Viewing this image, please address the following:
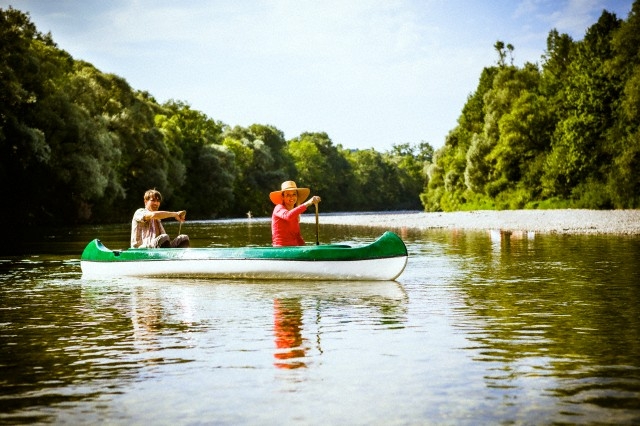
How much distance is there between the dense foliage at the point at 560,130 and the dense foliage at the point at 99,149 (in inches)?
1117

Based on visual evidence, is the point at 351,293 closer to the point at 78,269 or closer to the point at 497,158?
the point at 78,269

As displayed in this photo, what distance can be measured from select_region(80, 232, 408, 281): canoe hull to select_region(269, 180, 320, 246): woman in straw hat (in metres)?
0.47

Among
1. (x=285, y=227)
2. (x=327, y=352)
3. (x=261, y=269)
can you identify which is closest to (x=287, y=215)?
(x=285, y=227)

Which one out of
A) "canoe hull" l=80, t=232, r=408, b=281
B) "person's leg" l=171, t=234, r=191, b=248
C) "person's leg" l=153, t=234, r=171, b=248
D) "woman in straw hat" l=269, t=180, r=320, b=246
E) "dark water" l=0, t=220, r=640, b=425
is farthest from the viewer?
"person's leg" l=171, t=234, r=191, b=248

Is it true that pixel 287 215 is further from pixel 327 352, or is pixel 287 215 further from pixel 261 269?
pixel 327 352

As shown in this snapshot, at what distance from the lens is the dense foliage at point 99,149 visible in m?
43.1

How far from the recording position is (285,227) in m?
14.6

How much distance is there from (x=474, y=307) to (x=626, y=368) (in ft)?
13.2

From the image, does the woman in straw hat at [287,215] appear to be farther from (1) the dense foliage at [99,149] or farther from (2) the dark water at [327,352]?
(1) the dense foliage at [99,149]

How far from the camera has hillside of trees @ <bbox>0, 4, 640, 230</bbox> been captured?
4309cm

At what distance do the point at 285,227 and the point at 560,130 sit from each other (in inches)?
1660

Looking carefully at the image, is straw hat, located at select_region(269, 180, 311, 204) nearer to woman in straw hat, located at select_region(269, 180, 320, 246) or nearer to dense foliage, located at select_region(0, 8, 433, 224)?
woman in straw hat, located at select_region(269, 180, 320, 246)

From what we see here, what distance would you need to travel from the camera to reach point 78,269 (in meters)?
18.0

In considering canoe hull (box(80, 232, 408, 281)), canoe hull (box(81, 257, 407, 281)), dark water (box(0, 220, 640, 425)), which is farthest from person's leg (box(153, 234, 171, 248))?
dark water (box(0, 220, 640, 425))
